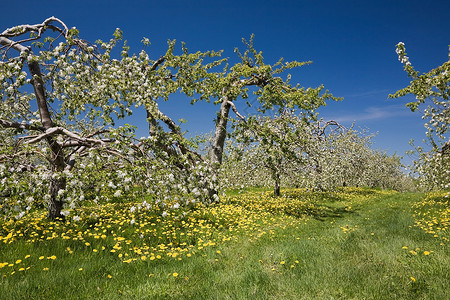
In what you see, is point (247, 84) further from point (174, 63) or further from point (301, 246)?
point (301, 246)

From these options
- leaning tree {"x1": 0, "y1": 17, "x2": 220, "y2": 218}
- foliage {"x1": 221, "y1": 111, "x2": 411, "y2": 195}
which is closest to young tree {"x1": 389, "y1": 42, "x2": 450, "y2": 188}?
foliage {"x1": 221, "y1": 111, "x2": 411, "y2": 195}

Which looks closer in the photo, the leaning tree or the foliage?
the leaning tree

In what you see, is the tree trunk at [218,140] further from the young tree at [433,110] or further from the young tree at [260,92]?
the young tree at [433,110]

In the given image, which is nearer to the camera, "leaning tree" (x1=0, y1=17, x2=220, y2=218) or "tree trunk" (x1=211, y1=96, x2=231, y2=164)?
"leaning tree" (x1=0, y1=17, x2=220, y2=218)

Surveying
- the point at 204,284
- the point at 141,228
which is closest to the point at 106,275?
the point at 204,284

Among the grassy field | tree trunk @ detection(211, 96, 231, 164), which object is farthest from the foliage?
the grassy field

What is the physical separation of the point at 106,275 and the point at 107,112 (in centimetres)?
497

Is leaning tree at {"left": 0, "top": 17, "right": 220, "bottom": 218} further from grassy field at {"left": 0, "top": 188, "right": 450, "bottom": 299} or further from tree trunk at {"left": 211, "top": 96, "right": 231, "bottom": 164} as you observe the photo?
tree trunk at {"left": 211, "top": 96, "right": 231, "bottom": 164}

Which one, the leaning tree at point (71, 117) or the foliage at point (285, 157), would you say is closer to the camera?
the leaning tree at point (71, 117)

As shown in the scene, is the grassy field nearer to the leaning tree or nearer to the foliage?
the leaning tree

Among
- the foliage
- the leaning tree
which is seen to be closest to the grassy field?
the leaning tree

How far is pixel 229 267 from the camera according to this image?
18.5 ft

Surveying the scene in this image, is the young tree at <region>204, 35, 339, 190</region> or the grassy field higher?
the young tree at <region>204, 35, 339, 190</region>

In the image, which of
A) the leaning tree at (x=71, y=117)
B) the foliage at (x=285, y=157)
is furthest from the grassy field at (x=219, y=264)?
the foliage at (x=285, y=157)
